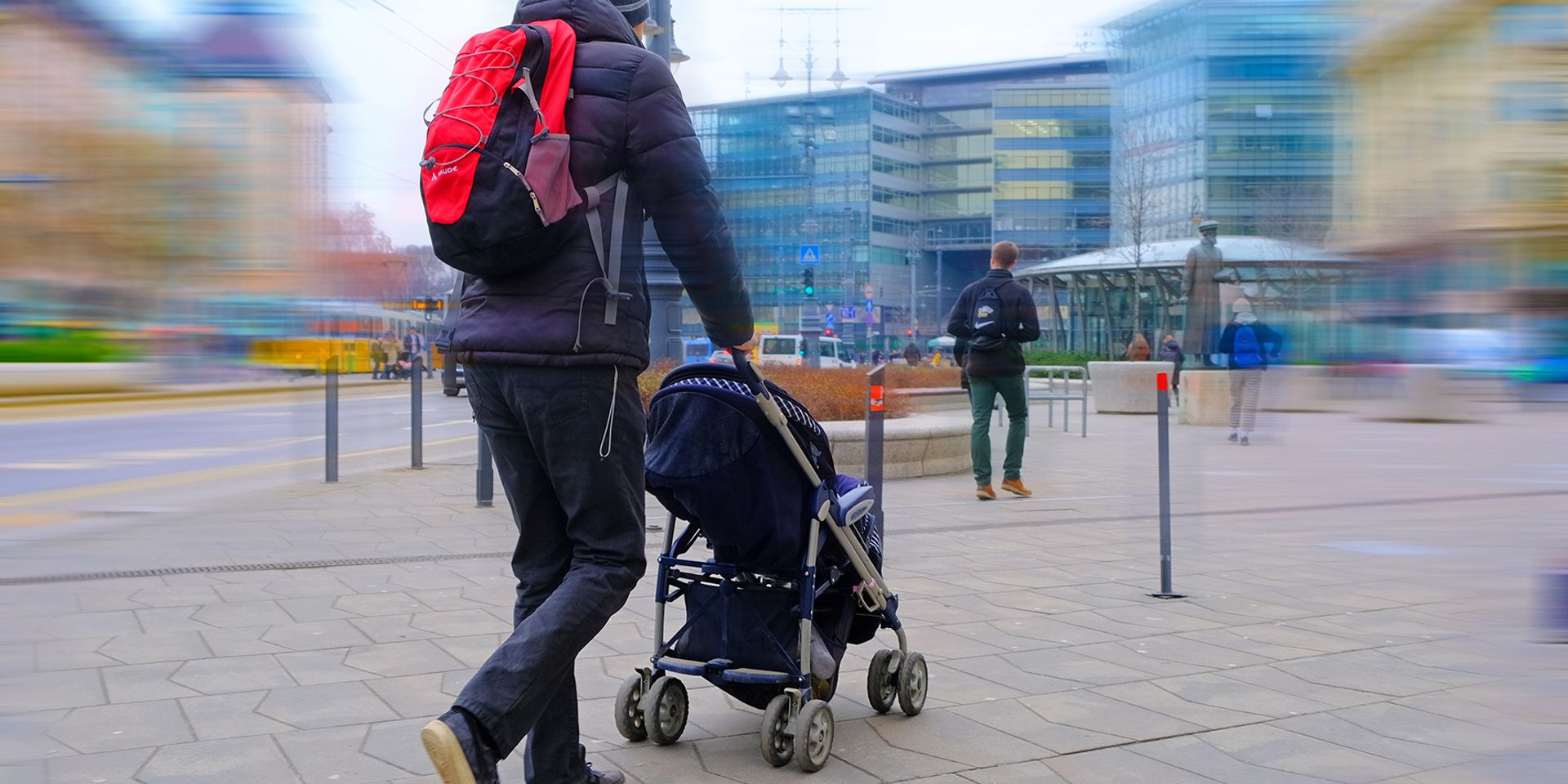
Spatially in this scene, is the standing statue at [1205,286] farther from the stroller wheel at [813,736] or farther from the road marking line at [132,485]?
the stroller wheel at [813,736]

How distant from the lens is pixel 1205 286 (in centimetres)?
128

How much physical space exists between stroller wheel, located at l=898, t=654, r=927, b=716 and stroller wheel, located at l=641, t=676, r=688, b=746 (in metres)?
0.67

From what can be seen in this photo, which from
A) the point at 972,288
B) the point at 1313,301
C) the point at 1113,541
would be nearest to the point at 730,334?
the point at 1313,301

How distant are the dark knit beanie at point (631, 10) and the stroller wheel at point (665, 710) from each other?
5.84ft

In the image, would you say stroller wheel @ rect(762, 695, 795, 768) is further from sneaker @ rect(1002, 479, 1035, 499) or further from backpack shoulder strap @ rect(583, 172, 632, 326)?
sneaker @ rect(1002, 479, 1035, 499)

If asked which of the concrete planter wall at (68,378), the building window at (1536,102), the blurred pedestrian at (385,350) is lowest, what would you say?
the concrete planter wall at (68,378)

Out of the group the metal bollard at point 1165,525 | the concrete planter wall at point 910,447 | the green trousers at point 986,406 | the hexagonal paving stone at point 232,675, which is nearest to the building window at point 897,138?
the hexagonal paving stone at point 232,675

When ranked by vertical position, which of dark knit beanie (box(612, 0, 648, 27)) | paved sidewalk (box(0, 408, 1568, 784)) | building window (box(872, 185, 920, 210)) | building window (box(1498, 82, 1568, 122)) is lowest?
paved sidewalk (box(0, 408, 1568, 784))

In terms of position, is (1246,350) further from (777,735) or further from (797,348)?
(797,348)

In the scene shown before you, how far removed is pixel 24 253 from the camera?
1184 mm

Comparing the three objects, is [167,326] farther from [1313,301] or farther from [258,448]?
[1313,301]

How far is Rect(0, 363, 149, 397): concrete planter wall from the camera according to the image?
4.02 ft

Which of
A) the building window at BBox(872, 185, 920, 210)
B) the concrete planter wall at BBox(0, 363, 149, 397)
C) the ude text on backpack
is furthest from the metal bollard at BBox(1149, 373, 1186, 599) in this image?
the concrete planter wall at BBox(0, 363, 149, 397)

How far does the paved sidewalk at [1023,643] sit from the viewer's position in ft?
4.42
